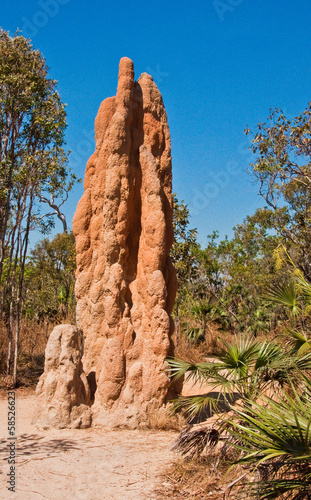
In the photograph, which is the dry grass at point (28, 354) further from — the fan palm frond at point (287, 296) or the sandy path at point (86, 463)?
the fan palm frond at point (287, 296)

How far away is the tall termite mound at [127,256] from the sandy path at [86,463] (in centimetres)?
62

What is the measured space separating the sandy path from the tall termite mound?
0.62 meters

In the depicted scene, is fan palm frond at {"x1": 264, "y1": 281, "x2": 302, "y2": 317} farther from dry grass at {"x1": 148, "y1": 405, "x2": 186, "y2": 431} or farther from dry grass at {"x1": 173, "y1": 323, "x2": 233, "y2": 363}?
dry grass at {"x1": 173, "y1": 323, "x2": 233, "y2": 363}

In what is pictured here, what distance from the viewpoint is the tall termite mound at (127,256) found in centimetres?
719

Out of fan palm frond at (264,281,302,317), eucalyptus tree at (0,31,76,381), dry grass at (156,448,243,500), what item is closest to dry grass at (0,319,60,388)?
eucalyptus tree at (0,31,76,381)

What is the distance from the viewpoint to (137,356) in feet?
24.4

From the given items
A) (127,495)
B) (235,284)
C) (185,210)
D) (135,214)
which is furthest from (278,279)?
(127,495)

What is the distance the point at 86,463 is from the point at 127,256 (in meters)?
3.53

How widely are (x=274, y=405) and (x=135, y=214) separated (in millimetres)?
5351

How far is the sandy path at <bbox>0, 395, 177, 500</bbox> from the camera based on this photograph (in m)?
4.82

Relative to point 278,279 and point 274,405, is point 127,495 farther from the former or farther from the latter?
point 278,279

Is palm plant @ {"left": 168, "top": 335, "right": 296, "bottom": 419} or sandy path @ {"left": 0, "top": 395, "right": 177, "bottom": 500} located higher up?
palm plant @ {"left": 168, "top": 335, "right": 296, "bottom": 419}

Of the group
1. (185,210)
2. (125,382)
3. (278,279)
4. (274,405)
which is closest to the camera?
(274,405)

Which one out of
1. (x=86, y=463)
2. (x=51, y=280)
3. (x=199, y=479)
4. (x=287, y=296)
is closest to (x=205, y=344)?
(x=51, y=280)
